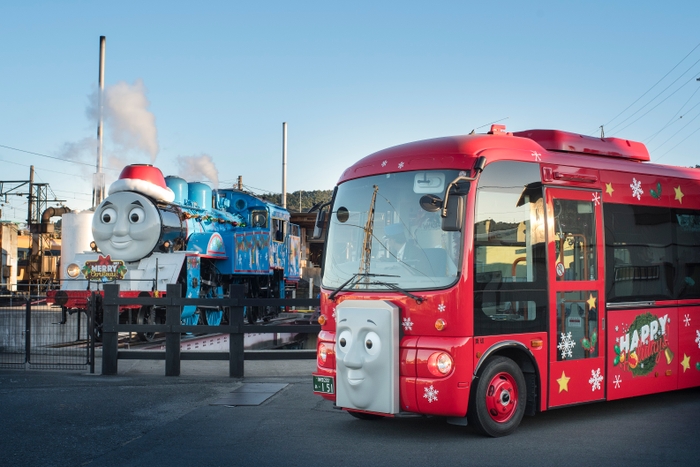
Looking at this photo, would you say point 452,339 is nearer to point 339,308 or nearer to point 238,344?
point 339,308

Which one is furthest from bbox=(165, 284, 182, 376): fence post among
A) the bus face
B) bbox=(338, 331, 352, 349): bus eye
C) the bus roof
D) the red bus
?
bbox=(338, 331, 352, 349): bus eye

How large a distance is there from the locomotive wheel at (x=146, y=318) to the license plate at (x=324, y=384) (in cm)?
1048

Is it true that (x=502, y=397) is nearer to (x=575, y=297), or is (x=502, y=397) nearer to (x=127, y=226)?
(x=575, y=297)

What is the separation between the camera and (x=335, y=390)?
24.7ft

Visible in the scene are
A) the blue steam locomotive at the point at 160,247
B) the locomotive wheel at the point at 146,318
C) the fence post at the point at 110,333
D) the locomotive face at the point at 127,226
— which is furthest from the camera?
the locomotive face at the point at 127,226

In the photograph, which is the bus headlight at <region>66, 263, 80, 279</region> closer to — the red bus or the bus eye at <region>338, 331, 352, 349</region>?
the red bus

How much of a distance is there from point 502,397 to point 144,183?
13081 mm

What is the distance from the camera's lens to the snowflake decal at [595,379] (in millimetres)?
7859

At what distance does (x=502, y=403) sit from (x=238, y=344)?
5.17 metres

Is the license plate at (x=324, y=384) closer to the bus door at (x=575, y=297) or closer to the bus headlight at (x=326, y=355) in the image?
the bus headlight at (x=326, y=355)

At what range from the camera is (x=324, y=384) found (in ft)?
25.0

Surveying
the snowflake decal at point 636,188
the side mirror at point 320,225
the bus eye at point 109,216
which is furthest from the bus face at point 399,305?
the bus eye at point 109,216

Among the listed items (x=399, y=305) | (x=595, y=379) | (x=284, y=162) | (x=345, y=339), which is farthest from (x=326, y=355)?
(x=284, y=162)

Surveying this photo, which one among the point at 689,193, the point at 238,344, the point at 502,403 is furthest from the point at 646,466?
the point at 238,344
